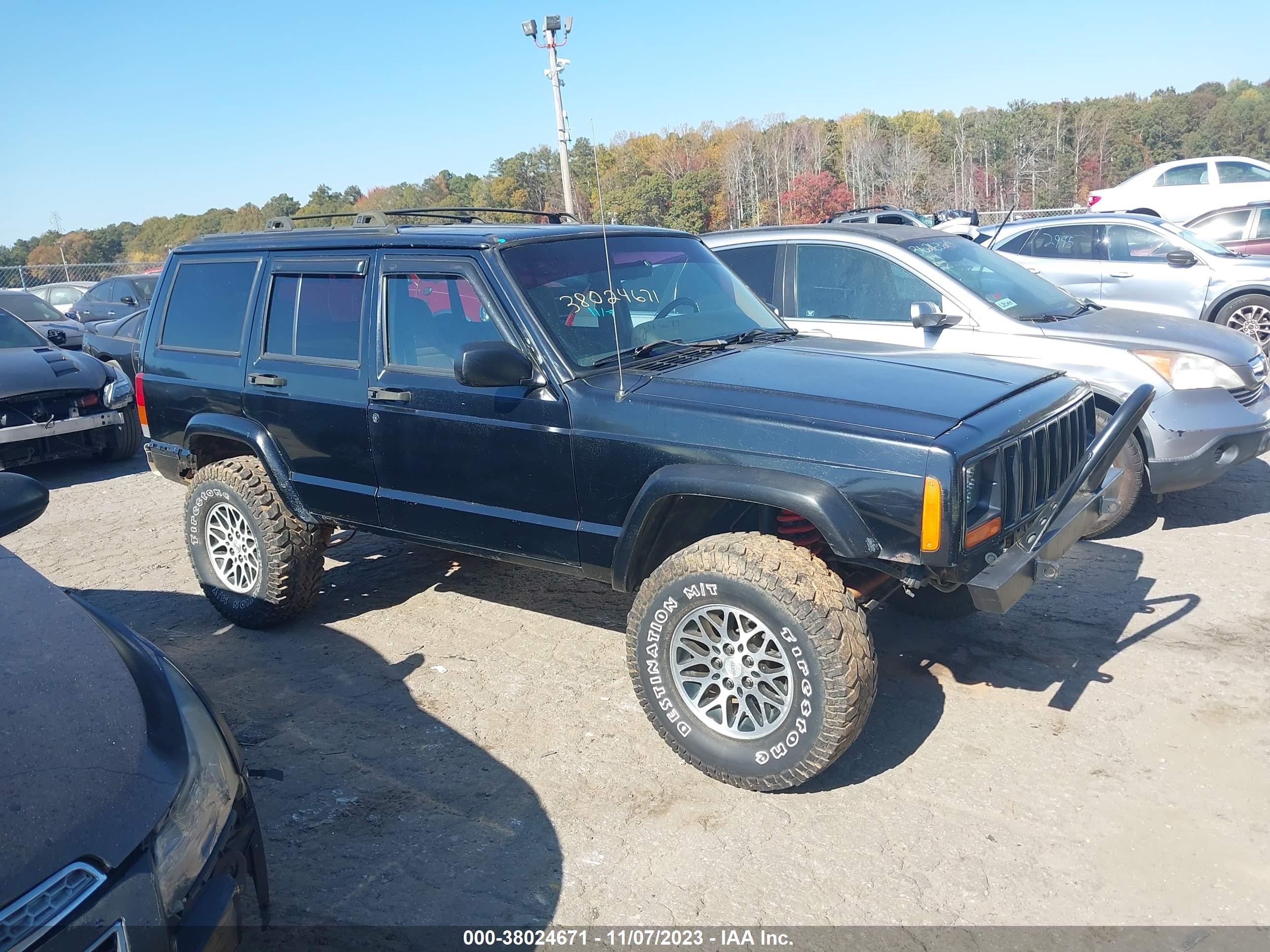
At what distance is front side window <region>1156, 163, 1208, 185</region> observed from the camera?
17391 mm

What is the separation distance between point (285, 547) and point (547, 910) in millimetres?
2724

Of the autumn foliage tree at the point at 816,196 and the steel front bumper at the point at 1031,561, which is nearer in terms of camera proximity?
the steel front bumper at the point at 1031,561

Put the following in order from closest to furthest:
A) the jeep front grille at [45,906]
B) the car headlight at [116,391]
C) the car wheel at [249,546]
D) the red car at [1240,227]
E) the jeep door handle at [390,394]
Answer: the jeep front grille at [45,906] < the jeep door handle at [390,394] < the car wheel at [249,546] < the car headlight at [116,391] < the red car at [1240,227]

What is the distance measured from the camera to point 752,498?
336 cm

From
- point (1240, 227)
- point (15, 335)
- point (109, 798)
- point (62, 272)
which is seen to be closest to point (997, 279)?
point (109, 798)

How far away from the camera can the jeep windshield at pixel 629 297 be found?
13.6 feet

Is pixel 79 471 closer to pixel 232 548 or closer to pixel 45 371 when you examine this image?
pixel 45 371

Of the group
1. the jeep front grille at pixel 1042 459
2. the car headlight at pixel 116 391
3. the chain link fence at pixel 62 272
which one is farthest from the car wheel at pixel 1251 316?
the chain link fence at pixel 62 272

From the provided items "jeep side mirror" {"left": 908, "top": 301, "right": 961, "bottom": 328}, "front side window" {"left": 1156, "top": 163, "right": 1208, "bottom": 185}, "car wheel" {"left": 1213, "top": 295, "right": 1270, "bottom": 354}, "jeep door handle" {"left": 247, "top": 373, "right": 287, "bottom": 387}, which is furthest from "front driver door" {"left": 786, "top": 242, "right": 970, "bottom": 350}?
"front side window" {"left": 1156, "top": 163, "right": 1208, "bottom": 185}

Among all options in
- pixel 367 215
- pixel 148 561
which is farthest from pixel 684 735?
pixel 148 561

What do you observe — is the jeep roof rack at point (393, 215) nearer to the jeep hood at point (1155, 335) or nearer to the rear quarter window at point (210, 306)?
the rear quarter window at point (210, 306)

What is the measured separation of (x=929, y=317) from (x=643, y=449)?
2789 mm

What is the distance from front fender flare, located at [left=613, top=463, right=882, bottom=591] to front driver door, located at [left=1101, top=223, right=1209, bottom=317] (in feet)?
27.3

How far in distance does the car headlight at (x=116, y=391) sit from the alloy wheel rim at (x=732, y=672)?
26.8ft
